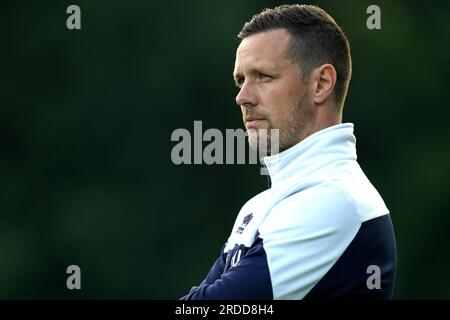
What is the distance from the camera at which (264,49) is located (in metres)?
2.99

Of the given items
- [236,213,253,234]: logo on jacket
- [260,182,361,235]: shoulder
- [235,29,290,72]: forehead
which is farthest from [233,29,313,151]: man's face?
[260,182,361,235]: shoulder

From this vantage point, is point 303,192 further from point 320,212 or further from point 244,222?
point 244,222

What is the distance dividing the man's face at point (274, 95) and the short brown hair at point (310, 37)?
4cm

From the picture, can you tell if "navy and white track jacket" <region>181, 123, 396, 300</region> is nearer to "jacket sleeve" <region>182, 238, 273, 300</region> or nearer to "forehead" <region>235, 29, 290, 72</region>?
"jacket sleeve" <region>182, 238, 273, 300</region>

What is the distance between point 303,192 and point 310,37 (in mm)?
556

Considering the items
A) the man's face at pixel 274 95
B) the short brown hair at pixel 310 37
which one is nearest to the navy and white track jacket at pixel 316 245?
the man's face at pixel 274 95

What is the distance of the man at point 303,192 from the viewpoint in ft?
8.63

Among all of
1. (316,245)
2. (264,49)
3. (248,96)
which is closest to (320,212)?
(316,245)

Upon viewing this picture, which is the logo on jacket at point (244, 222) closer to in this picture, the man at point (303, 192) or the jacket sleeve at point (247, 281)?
the man at point (303, 192)

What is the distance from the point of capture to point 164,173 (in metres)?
12.1

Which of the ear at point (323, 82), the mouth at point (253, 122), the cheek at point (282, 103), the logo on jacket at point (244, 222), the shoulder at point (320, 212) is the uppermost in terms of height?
the ear at point (323, 82)
